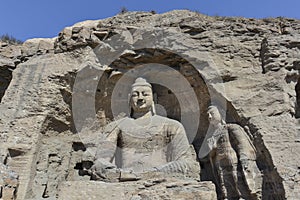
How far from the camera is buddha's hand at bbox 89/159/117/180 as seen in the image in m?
4.85

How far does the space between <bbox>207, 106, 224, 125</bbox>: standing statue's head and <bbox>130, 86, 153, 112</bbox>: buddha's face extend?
95cm

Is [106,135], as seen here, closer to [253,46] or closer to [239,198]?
[239,198]

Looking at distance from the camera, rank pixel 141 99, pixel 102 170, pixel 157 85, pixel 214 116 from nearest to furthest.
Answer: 1. pixel 102 170
2. pixel 214 116
3. pixel 141 99
4. pixel 157 85

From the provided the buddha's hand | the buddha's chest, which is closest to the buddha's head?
the buddha's chest

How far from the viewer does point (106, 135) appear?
5.73m

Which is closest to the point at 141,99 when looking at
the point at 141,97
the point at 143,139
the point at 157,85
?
the point at 141,97

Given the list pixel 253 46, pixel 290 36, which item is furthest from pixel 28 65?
pixel 290 36

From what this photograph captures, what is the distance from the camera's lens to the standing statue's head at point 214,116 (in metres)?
5.61

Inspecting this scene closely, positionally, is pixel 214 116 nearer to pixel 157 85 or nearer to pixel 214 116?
pixel 214 116

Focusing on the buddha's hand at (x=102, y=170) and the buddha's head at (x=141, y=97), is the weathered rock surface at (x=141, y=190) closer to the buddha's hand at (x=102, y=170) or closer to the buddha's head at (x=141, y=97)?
the buddha's hand at (x=102, y=170)

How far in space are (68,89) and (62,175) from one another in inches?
50.6

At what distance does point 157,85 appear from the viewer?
670cm

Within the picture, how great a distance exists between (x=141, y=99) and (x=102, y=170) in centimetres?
148

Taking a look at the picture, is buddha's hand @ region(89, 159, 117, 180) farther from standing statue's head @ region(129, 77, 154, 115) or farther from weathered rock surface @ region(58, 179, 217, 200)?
standing statue's head @ region(129, 77, 154, 115)
